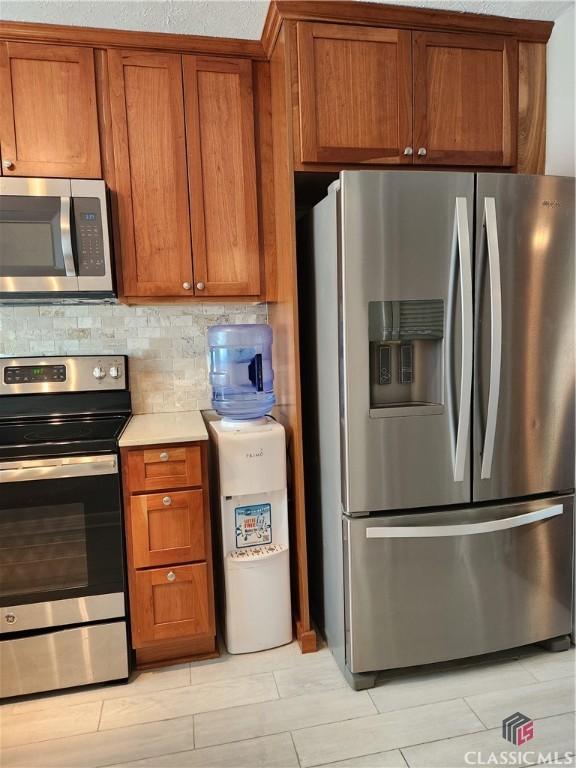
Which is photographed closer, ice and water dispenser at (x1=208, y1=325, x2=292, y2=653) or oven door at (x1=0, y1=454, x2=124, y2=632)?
oven door at (x1=0, y1=454, x2=124, y2=632)

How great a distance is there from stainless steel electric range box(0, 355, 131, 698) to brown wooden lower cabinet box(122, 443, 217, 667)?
0.18ft

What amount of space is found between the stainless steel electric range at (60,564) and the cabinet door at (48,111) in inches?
41.5

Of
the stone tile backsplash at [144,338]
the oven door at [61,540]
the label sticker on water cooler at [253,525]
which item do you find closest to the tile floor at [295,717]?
the oven door at [61,540]

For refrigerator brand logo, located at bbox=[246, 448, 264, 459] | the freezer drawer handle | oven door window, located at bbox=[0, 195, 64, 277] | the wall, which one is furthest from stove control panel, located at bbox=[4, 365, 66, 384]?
the wall

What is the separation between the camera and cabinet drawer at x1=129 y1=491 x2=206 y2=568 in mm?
1865

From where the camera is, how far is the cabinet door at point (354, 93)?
182cm

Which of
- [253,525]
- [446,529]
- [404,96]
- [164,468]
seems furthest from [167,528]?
[404,96]

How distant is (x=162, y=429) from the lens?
6.58 ft

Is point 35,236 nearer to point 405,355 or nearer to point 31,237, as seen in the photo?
point 31,237

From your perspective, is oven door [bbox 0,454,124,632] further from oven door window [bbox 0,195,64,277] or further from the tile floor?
oven door window [bbox 0,195,64,277]

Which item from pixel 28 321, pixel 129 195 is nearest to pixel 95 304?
pixel 28 321

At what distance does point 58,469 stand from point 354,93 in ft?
5.56

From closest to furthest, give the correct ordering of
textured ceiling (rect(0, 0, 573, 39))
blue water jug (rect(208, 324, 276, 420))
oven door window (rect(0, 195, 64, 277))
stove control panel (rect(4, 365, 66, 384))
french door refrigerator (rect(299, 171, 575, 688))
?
french door refrigerator (rect(299, 171, 575, 688)) < textured ceiling (rect(0, 0, 573, 39)) < oven door window (rect(0, 195, 64, 277)) < stove control panel (rect(4, 365, 66, 384)) < blue water jug (rect(208, 324, 276, 420))

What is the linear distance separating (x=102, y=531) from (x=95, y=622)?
33 centimetres
